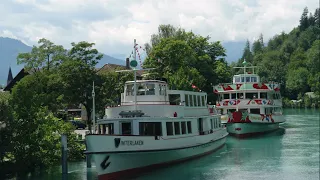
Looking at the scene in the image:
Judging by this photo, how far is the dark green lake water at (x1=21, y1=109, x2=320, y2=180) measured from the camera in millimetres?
26703

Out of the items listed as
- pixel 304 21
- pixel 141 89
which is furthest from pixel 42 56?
pixel 304 21

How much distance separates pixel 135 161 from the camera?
26.1 metres

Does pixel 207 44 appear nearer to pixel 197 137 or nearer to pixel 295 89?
pixel 197 137

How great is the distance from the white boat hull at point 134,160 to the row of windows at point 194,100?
342 cm

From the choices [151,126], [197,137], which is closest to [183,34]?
[197,137]

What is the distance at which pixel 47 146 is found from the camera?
26719 millimetres

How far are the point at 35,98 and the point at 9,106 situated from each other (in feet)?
6.86

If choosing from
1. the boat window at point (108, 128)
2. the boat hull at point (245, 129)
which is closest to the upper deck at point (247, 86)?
the boat hull at point (245, 129)

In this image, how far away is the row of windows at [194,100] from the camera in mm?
32688

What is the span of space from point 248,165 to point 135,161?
357 inches

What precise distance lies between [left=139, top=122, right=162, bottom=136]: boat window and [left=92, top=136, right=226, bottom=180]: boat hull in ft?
3.83

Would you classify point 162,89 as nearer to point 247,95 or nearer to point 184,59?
point 247,95

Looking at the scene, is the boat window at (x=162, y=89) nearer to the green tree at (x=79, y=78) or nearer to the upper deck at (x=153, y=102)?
the upper deck at (x=153, y=102)

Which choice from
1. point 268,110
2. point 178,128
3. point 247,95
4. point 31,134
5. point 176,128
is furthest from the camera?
point 268,110
